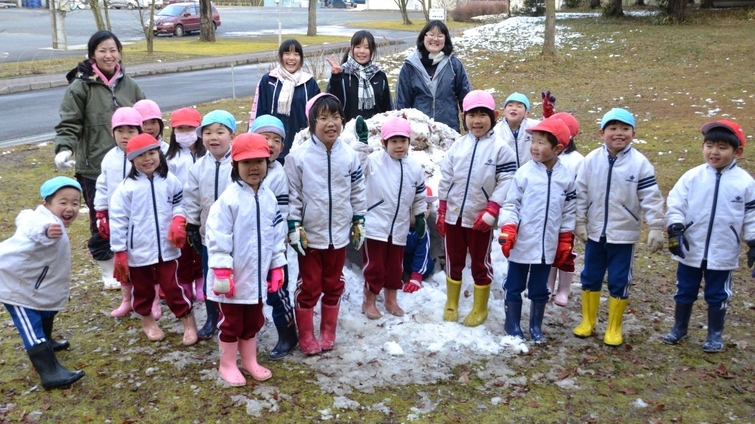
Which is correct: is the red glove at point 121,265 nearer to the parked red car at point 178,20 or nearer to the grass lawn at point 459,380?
the grass lawn at point 459,380

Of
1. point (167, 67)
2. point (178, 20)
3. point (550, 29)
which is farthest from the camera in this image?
point (178, 20)

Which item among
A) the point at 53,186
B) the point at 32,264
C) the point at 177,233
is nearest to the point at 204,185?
the point at 177,233

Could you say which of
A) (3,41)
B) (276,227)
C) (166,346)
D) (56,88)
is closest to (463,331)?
(276,227)

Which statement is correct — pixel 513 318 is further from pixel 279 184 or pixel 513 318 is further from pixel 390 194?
pixel 279 184

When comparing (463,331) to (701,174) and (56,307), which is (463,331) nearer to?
(701,174)

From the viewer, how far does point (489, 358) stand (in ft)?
15.5

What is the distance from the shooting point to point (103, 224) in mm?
4957

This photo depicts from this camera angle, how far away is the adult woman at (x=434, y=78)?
20.7 ft

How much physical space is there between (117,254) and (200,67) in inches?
803

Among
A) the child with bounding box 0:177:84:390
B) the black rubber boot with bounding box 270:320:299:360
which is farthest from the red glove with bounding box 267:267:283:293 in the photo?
the child with bounding box 0:177:84:390

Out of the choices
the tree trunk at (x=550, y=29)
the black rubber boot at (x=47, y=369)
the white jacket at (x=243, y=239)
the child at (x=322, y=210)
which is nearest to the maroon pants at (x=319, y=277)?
the child at (x=322, y=210)

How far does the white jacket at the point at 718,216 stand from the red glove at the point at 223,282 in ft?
9.70

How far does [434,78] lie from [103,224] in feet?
10.4

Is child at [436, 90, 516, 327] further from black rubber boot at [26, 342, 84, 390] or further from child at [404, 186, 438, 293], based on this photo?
black rubber boot at [26, 342, 84, 390]
